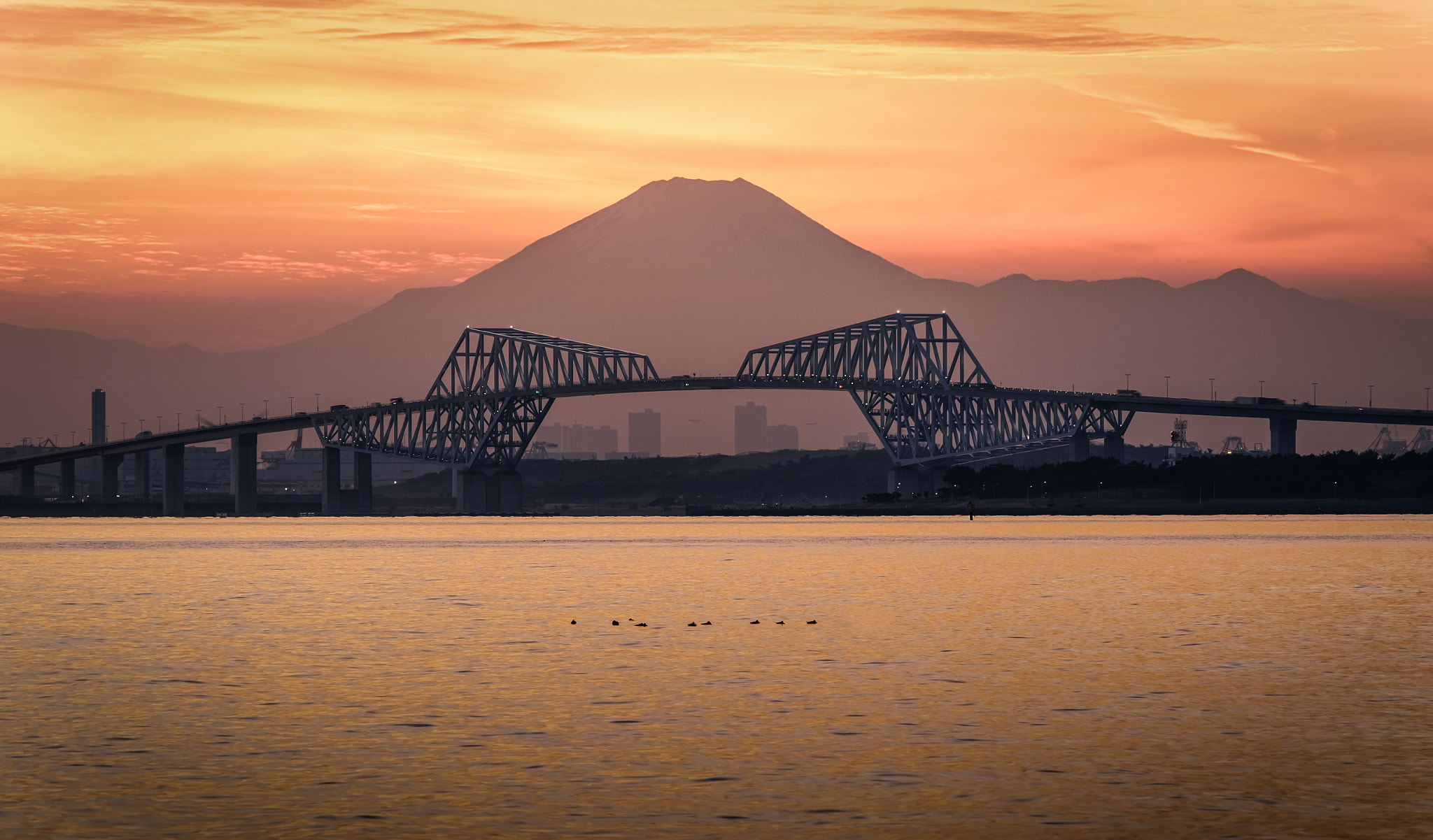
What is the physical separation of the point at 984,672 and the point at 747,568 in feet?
161

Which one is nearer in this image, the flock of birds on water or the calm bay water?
the calm bay water

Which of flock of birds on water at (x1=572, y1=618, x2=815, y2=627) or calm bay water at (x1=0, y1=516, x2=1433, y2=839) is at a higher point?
calm bay water at (x1=0, y1=516, x2=1433, y2=839)

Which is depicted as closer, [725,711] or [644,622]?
[725,711]

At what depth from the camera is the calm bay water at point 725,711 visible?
18.7 meters

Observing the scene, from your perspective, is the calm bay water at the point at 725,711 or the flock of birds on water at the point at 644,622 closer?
the calm bay water at the point at 725,711

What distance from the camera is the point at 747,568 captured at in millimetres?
81250

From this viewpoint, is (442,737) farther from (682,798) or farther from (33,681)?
(33,681)

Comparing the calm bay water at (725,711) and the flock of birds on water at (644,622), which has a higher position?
the calm bay water at (725,711)

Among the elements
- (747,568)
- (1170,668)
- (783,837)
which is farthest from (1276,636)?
(747,568)

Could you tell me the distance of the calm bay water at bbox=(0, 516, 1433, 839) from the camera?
61.2 feet

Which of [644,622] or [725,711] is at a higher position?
[725,711]

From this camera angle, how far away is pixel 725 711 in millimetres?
27234

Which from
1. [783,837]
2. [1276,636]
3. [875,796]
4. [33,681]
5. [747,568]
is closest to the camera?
[783,837]

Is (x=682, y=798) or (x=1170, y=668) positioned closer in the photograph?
(x=682, y=798)
